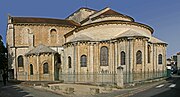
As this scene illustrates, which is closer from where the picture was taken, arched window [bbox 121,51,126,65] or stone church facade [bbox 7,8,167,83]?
stone church facade [bbox 7,8,167,83]

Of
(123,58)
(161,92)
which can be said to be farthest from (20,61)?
(161,92)

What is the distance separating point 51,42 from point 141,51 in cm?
2132

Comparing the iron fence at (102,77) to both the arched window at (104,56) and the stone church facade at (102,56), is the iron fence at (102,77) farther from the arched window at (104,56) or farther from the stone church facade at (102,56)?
the arched window at (104,56)

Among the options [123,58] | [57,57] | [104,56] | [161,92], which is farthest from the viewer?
[57,57]

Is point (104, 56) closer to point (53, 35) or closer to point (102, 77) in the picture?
point (102, 77)

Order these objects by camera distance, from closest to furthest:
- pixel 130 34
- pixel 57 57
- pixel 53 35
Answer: pixel 130 34
pixel 57 57
pixel 53 35

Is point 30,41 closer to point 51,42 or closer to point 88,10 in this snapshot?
point 51,42

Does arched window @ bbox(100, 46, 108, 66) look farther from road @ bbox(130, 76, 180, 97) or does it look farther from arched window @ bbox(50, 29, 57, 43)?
arched window @ bbox(50, 29, 57, 43)

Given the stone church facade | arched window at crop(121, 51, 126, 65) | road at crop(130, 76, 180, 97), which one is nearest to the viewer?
road at crop(130, 76, 180, 97)

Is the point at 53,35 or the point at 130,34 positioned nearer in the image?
the point at 130,34

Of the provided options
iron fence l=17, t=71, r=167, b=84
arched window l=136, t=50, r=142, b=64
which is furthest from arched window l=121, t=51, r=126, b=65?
iron fence l=17, t=71, r=167, b=84

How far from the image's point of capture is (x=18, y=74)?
136 feet

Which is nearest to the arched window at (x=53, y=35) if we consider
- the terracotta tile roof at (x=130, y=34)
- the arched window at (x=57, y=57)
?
the arched window at (x=57, y=57)

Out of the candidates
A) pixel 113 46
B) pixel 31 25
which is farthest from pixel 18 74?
pixel 113 46
